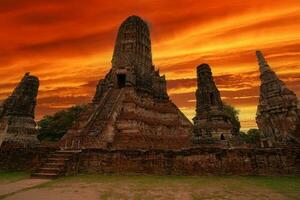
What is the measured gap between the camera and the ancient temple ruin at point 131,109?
723 inches

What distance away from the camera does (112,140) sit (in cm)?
1862

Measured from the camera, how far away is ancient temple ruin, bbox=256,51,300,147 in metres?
15.5

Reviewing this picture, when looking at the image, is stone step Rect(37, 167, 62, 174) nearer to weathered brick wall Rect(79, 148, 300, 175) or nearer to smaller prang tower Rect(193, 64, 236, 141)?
weathered brick wall Rect(79, 148, 300, 175)

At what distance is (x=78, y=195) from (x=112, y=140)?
445 inches

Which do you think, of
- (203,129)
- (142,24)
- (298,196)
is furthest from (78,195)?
(142,24)

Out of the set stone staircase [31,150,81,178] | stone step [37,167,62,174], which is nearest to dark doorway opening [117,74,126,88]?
stone staircase [31,150,81,178]

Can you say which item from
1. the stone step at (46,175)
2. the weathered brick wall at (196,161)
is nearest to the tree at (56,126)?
the weathered brick wall at (196,161)

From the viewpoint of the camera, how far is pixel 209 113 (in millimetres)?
25844

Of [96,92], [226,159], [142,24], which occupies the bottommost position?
[226,159]

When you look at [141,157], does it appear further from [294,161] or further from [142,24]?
[142,24]

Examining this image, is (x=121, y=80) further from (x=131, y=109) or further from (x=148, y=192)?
(x=148, y=192)

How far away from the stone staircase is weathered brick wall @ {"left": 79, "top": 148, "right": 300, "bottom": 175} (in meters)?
0.94

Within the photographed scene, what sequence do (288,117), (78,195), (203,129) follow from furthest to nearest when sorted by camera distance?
(203,129)
(288,117)
(78,195)

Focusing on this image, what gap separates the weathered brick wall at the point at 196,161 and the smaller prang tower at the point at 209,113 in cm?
1008
